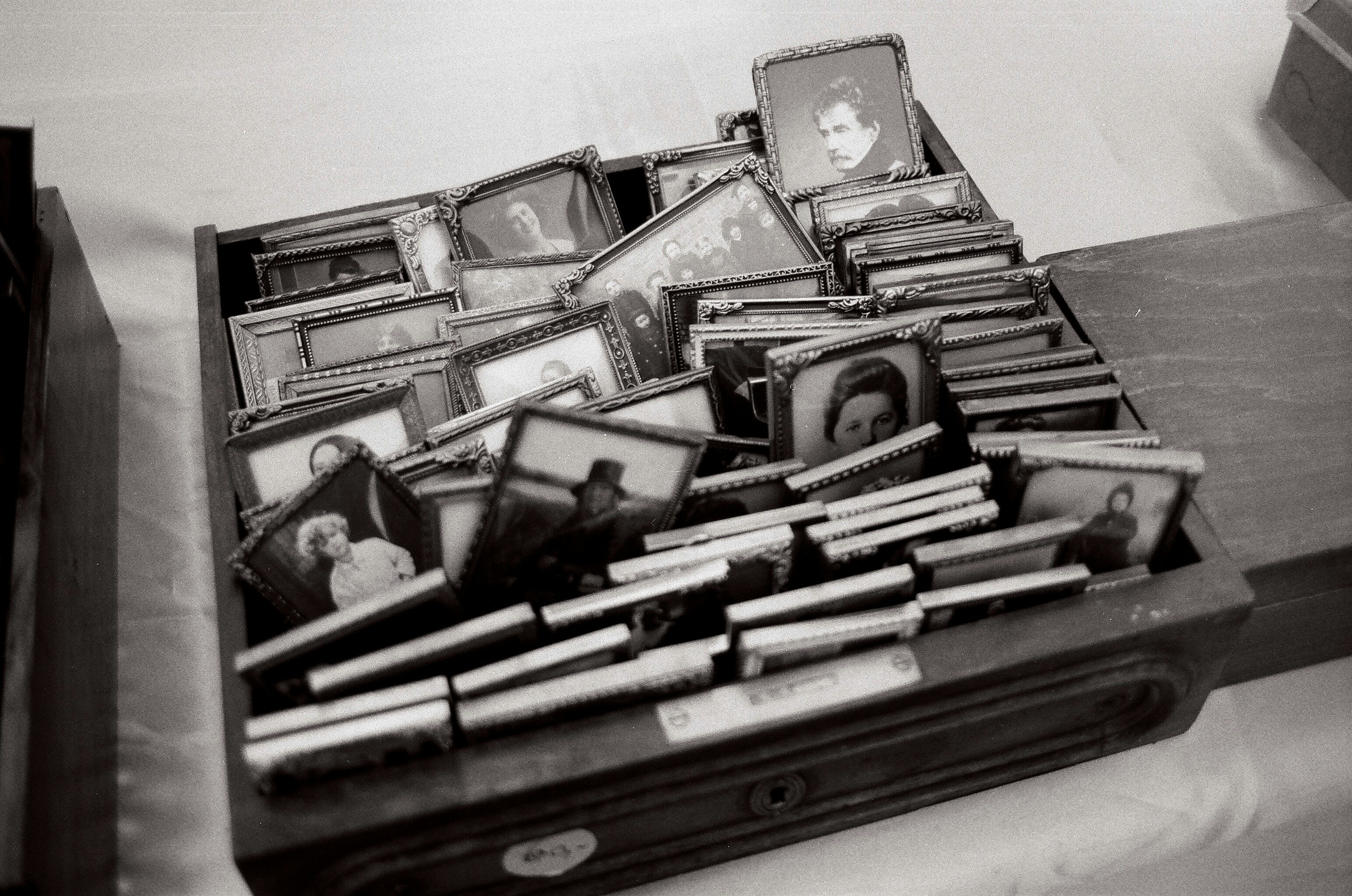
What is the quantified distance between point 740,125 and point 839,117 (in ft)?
0.54

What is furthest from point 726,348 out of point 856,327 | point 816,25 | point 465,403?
point 816,25

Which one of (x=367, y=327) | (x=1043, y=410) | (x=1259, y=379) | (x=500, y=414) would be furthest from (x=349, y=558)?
→ (x=1259, y=379)

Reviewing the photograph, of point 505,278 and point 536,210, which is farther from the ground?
point 536,210

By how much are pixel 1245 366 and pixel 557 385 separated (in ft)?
2.52

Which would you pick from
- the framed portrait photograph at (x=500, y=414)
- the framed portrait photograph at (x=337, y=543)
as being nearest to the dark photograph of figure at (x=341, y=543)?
the framed portrait photograph at (x=337, y=543)

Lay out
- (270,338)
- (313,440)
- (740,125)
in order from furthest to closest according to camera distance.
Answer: (740,125) < (270,338) < (313,440)

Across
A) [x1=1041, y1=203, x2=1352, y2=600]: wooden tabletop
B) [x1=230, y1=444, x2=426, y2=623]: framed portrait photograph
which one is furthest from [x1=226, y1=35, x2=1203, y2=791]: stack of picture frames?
[x1=1041, y1=203, x2=1352, y2=600]: wooden tabletop

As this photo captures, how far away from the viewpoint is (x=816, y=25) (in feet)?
7.59

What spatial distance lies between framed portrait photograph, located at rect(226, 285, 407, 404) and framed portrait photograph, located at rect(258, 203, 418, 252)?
0.46 feet

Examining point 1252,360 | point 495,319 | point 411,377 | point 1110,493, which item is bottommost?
point 1110,493

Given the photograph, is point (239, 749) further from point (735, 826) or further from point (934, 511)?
point (934, 511)

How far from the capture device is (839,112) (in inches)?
67.1

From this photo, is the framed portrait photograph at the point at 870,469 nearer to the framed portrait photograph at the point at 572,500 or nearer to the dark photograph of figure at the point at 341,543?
the framed portrait photograph at the point at 572,500

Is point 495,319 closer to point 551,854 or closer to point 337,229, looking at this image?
point 337,229
